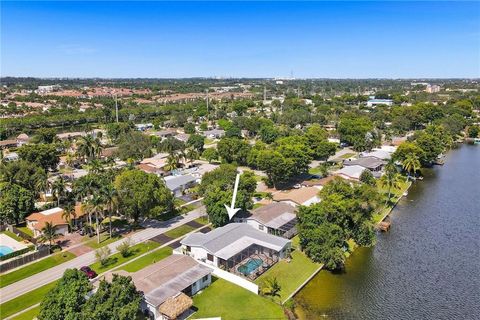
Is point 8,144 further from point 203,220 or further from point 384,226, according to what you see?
point 384,226

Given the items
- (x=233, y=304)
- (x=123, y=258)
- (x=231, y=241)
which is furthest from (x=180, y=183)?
(x=233, y=304)

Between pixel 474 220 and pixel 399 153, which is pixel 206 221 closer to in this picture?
pixel 474 220

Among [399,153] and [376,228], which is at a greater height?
[399,153]

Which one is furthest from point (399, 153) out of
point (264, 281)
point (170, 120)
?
point (170, 120)

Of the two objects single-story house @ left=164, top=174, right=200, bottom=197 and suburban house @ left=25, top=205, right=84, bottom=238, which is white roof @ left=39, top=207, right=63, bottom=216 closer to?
suburban house @ left=25, top=205, right=84, bottom=238

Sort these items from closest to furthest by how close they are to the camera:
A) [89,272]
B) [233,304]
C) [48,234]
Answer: [233,304]
[89,272]
[48,234]

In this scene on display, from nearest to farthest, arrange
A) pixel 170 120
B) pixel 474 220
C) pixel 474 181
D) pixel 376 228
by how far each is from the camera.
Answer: pixel 376 228, pixel 474 220, pixel 474 181, pixel 170 120
